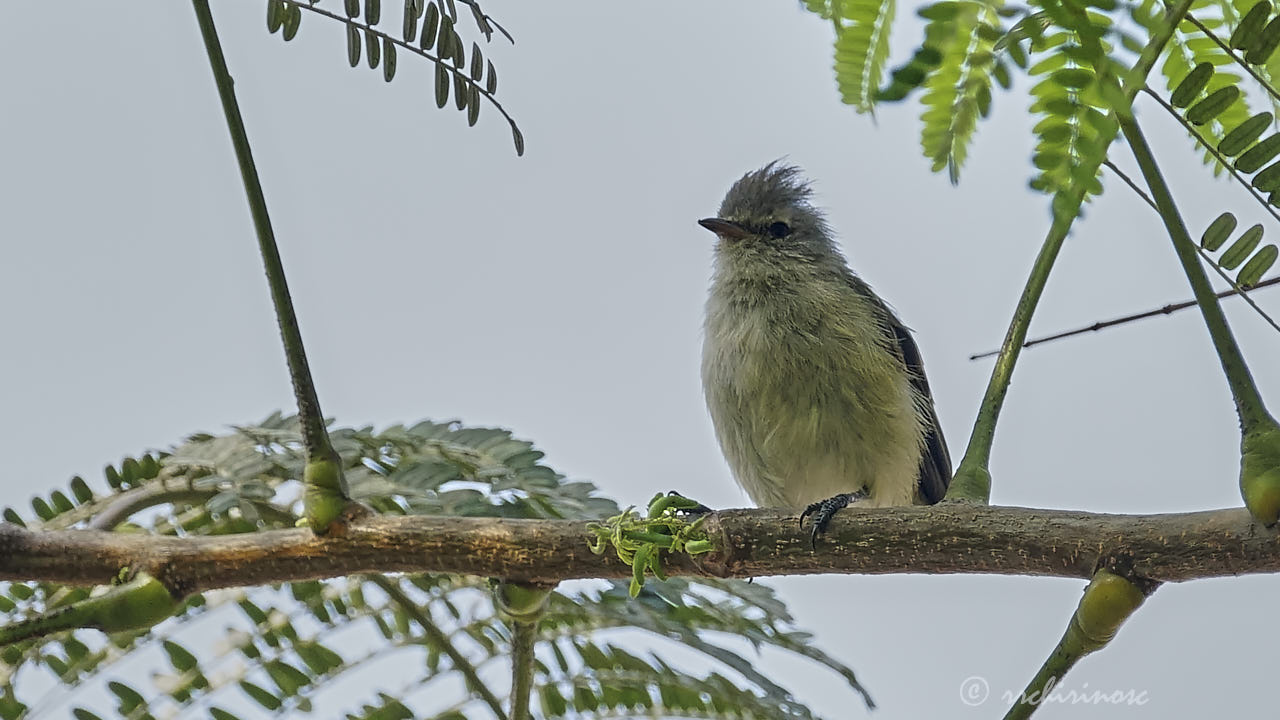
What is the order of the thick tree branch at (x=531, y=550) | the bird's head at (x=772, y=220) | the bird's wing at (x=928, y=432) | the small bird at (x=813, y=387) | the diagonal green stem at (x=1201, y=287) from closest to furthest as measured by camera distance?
1. the diagonal green stem at (x=1201, y=287)
2. the thick tree branch at (x=531, y=550)
3. the small bird at (x=813, y=387)
4. the bird's wing at (x=928, y=432)
5. the bird's head at (x=772, y=220)

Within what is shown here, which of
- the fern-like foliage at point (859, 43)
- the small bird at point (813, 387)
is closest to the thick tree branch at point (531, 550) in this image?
the fern-like foliage at point (859, 43)

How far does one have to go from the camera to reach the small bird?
2684mm

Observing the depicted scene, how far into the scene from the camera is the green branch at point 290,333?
1265mm

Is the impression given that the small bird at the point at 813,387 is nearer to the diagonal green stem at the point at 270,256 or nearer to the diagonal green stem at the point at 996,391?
the diagonal green stem at the point at 996,391

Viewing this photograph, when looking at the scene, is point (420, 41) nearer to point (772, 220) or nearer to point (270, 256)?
point (270, 256)

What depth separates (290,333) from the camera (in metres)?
1.33

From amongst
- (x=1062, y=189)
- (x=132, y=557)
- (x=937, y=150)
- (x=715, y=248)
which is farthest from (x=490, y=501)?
(x=715, y=248)

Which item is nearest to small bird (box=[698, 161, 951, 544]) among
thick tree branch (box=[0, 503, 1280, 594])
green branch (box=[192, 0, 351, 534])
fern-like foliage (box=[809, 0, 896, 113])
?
fern-like foliage (box=[809, 0, 896, 113])

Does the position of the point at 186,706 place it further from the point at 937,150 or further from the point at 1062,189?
the point at 1062,189

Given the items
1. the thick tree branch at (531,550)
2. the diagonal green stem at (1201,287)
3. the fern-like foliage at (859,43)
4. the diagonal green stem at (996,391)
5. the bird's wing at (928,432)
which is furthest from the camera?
the bird's wing at (928,432)

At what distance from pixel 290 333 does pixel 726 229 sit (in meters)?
1.98

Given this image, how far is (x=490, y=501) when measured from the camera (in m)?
1.70

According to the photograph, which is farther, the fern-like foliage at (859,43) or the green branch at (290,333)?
the fern-like foliage at (859,43)

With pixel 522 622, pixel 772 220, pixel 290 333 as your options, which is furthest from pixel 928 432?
pixel 290 333
